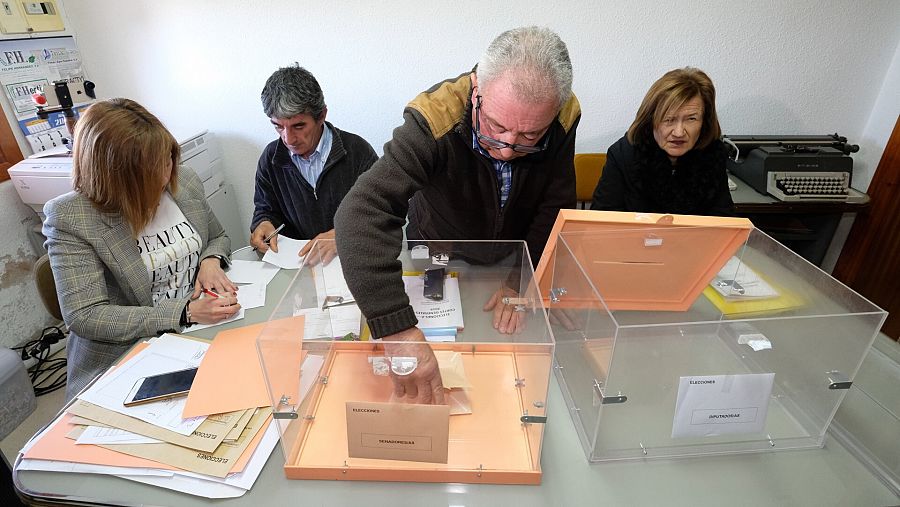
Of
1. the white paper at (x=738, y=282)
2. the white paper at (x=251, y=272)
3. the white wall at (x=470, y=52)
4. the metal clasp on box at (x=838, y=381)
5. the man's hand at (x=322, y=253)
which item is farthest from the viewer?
the white wall at (x=470, y=52)

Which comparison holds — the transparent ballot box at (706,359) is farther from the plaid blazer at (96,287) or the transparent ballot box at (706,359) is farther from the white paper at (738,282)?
the plaid blazer at (96,287)

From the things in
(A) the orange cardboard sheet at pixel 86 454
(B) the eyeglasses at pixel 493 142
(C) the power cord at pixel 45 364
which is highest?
(B) the eyeglasses at pixel 493 142

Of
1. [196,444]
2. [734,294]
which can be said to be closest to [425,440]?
[196,444]

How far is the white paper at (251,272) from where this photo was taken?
4.66 ft

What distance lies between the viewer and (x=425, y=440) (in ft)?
2.53

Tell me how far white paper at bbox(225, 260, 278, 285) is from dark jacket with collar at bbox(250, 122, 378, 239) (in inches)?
17.4

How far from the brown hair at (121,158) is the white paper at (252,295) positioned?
1.17 ft

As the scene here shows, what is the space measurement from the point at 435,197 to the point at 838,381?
101 centimetres

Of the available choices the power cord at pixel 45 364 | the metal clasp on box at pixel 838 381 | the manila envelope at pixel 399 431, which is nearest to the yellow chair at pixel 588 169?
the metal clasp on box at pixel 838 381

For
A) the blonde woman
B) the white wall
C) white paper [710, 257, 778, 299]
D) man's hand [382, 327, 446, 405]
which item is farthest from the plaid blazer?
the white wall

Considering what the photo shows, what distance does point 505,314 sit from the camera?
1.14m

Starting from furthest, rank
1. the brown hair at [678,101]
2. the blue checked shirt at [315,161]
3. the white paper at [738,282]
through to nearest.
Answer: the blue checked shirt at [315,161] → the brown hair at [678,101] → the white paper at [738,282]

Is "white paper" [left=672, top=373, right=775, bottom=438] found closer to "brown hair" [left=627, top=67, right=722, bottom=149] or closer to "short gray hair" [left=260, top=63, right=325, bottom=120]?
"brown hair" [left=627, top=67, right=722, bottom=149]

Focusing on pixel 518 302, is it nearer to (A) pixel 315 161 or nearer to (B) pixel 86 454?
(B) pixel 86 454
